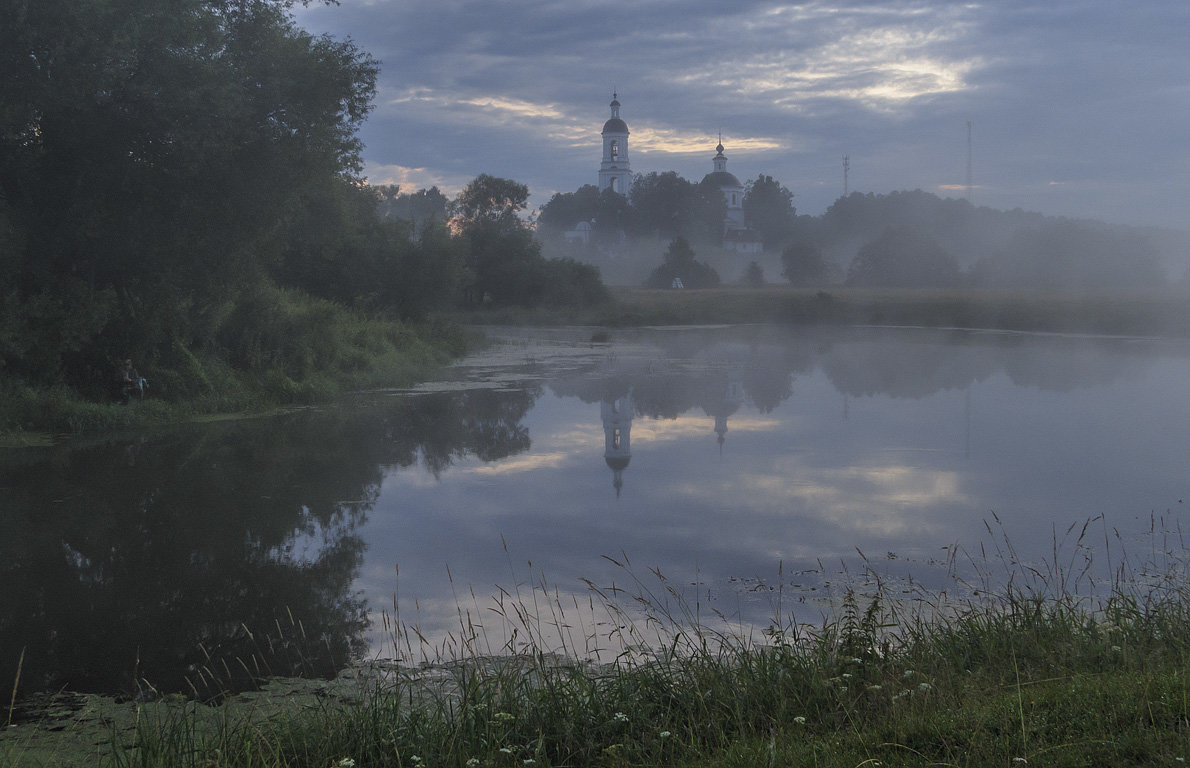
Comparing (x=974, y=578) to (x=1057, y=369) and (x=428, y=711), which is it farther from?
(x=1057, y=369)

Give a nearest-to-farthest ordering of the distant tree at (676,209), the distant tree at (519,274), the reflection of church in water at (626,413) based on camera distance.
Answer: the reflection of church in water at (626,413) < the distant tree at (519,274) < the distant tree at (676,209)

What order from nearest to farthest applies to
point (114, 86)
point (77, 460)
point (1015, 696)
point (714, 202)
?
point (1015, 696)
point (77, 460)
point (114, 86)
point (714, 202)

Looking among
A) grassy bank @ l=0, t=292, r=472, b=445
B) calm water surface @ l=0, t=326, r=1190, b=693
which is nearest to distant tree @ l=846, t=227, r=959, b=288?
grassy bank @ l=0, t=292, r=472, b=445

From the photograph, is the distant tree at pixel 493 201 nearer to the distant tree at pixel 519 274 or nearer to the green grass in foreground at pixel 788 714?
the distant tree at pixel 519 274

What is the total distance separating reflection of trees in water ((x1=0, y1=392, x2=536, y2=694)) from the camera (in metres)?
6.34

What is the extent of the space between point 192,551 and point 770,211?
448ft

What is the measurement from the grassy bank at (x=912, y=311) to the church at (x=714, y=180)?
198ft

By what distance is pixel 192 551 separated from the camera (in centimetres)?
893

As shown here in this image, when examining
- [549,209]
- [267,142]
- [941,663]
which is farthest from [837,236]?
[941,663]

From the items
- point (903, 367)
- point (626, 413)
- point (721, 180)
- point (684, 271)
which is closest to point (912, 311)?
point (903, 367)

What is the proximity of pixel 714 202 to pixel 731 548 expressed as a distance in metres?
129

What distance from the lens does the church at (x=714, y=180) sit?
132875mm

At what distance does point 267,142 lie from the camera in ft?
54.7

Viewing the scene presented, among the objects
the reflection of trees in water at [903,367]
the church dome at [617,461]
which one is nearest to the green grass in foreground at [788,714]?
the church dome at [617,461]
